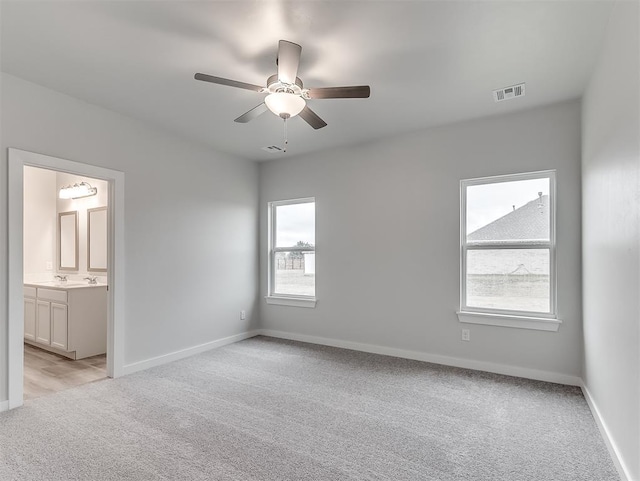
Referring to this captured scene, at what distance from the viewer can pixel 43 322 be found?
15.2ft

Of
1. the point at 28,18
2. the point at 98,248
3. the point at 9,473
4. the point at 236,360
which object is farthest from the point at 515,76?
the point at 98,248

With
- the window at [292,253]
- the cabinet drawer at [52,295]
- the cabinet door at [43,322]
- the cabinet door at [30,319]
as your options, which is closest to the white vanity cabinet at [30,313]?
the cabinet door at [30,319]

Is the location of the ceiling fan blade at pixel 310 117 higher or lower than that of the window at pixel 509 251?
higher

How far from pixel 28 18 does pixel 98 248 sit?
341 centimetres

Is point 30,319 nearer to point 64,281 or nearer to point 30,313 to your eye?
point 30,313

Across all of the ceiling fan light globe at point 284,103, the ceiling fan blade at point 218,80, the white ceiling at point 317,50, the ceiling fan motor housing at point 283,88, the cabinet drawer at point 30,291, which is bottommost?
the cabinet drawer at point 30,291

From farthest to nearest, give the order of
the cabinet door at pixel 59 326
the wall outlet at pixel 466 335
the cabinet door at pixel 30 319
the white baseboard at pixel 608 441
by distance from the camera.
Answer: the cabinet door at pixel 30 319 < the cabinet door at pixel 59 326 < the wall outlet at pixel 466 335 < the white baseboard at pixel 608 441

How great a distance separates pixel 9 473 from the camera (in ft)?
6.80

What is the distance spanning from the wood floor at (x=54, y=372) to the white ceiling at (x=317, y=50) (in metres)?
2.75

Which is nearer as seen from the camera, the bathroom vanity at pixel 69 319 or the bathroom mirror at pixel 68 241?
the bathroom vanity at pixel 69 319

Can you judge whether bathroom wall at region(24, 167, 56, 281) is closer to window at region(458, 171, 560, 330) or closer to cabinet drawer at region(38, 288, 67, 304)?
cabinet drawer at region(38, 288, 67, 304)

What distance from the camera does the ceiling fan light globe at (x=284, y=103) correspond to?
8.41 feet

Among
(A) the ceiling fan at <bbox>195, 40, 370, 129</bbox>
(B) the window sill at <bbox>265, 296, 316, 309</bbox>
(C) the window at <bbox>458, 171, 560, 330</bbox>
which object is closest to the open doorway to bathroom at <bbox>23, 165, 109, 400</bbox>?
(B) the window sill at <bbox>265, 296, 316, 309</bbox>

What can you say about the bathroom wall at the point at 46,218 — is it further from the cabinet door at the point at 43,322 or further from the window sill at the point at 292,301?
the window sill at the point at 292,301
